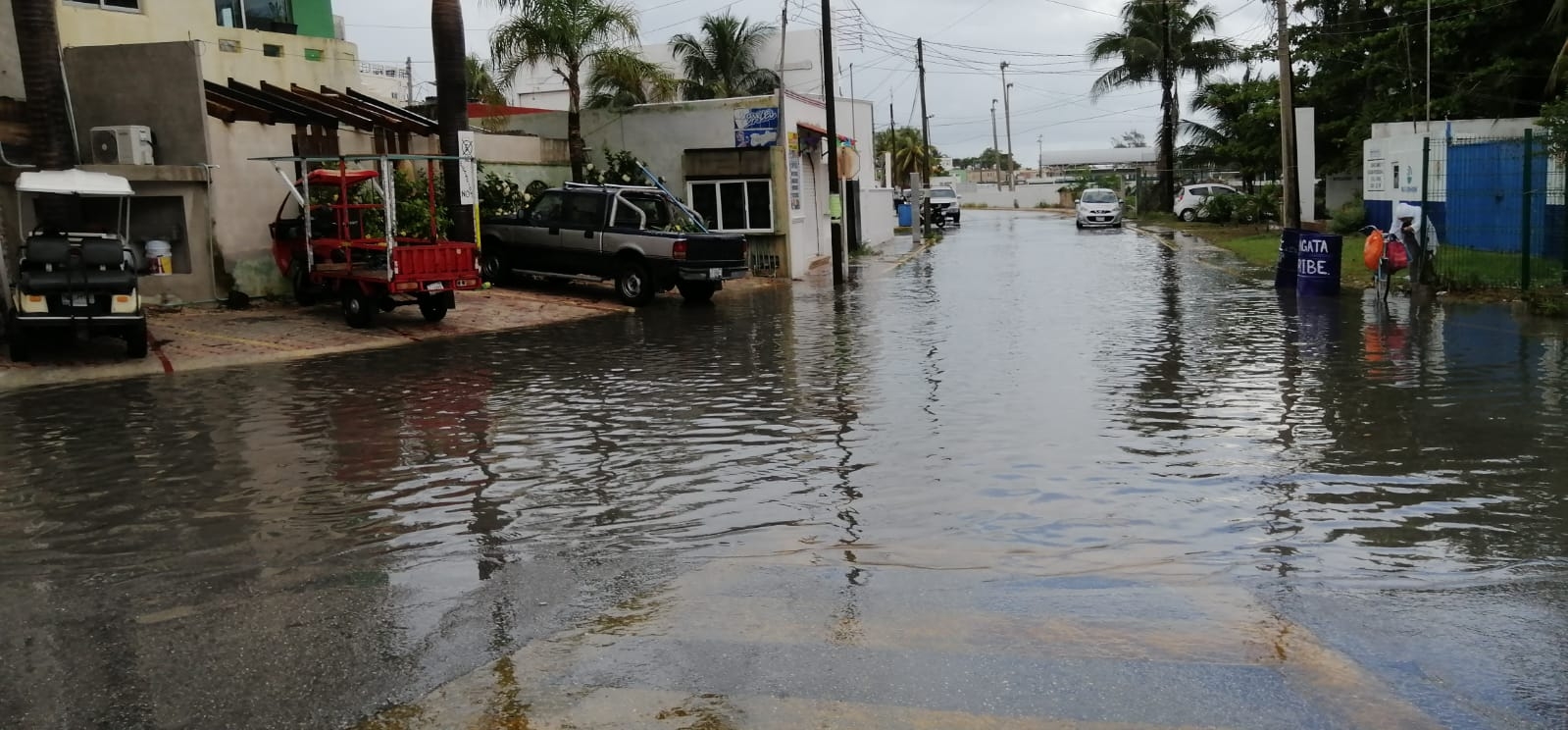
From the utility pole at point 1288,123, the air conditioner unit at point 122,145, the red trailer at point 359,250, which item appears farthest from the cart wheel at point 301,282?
the utility pole at point 1288,123

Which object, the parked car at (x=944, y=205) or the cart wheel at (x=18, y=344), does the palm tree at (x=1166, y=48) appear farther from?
the cart wheel at (x=18, y=344)

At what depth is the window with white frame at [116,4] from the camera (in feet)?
71.5

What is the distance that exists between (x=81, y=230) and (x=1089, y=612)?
14.4 metres

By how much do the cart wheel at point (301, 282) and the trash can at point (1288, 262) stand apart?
1582cm

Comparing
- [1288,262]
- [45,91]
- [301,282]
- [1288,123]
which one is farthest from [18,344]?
[1288,123]

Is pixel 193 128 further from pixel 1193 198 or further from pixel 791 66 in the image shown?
pixel 1193 198

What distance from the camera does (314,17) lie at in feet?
90.1

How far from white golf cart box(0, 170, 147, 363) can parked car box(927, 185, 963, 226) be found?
45239mm

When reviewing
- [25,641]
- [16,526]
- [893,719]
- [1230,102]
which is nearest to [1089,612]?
[893,719]

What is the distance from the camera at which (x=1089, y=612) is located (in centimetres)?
557

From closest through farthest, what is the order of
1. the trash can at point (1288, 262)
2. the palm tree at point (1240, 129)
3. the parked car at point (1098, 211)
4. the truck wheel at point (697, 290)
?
the trash can at point (1288, 262)
the truck wheel at point (697, 290)
the palm tree at point (1240, 129)
the parked car at point (1098, 211)

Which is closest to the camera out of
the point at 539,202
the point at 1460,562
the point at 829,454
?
the point at 1460,562

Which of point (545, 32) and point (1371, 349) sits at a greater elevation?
point (545, 32)

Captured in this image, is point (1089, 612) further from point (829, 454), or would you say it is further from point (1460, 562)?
point (829, 454)
